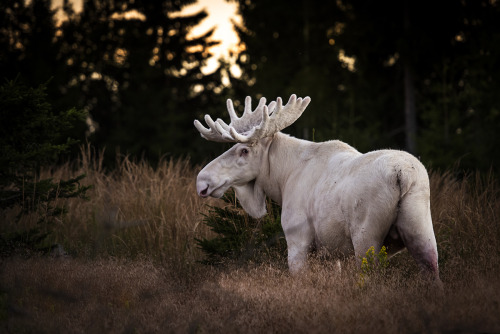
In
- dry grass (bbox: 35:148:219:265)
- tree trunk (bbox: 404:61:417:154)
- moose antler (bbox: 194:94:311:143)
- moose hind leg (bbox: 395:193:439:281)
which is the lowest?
tree trunk (bbox: 404:61:417:154)

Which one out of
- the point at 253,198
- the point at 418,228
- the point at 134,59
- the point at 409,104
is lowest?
the point at 409,104

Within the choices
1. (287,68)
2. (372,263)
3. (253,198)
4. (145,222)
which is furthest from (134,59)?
(372,263)

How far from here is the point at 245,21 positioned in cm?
3025

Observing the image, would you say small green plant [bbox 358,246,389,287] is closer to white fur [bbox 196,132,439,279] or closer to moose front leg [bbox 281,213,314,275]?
white fur [bbox 196,132,439,279]

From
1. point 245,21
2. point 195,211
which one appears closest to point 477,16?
point 245,21

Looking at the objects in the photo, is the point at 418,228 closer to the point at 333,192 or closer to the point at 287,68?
the point at 333,192

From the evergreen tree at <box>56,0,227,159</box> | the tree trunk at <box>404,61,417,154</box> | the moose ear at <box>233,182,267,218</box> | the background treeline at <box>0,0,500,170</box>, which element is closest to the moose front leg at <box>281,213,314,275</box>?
the moose ear at <box>233,182,267,218</box>

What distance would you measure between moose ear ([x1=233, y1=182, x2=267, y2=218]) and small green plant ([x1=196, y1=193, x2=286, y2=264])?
449 millimetres

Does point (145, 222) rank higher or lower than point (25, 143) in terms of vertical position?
lower

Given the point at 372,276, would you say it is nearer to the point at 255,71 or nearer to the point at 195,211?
the point at 195,211

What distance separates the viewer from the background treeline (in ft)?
63.8

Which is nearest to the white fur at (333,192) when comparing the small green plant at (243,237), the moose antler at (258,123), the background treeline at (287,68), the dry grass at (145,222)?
the moose antler at (258,123)

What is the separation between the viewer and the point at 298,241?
5535 millimetres

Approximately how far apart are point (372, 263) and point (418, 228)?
47 centimetres
